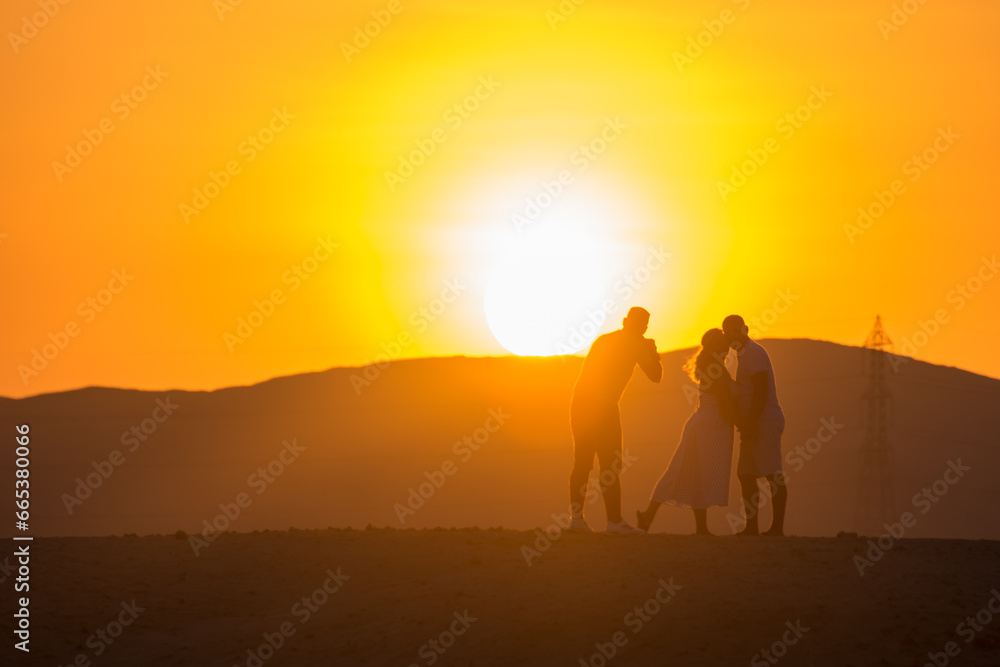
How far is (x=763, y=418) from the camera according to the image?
49.3ft

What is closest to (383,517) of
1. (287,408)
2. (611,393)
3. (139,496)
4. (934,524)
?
(139,496)

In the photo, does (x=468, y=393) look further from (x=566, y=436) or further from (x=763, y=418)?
(x=763, y=418)
